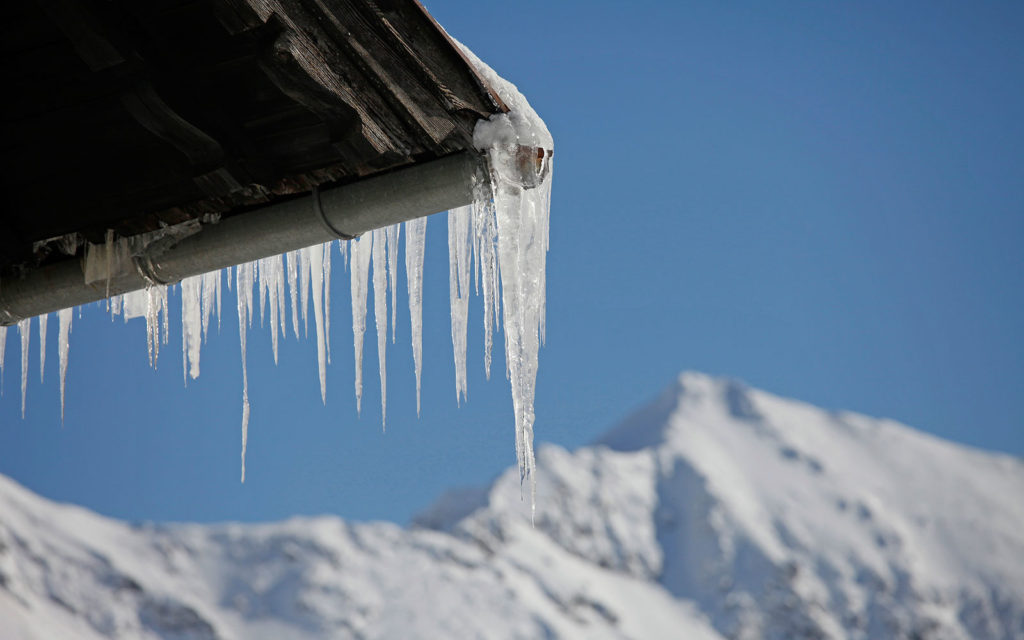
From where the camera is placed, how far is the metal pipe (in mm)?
2639

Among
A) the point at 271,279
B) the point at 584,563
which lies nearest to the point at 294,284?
the point at 271,279

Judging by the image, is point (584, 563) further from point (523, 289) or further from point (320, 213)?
point (320, 213)

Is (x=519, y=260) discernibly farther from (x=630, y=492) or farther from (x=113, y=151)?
(x=630, y=492)

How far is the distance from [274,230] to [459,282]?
53.3 inches

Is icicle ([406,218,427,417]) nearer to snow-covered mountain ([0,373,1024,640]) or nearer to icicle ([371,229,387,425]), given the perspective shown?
icicle ([371,229,387,425])

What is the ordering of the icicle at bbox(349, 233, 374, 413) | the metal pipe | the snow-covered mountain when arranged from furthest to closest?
the snow-covered mountain, the icicle at bbox(349, 233, 374, 413), the metal pipe

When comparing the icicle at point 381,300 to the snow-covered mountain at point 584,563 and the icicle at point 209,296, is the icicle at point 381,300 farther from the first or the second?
the snow-covered mountain at point 584,563

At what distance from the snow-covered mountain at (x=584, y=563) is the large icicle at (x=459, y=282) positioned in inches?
4566

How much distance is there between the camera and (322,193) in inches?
109

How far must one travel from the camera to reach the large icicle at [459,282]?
3.89 m

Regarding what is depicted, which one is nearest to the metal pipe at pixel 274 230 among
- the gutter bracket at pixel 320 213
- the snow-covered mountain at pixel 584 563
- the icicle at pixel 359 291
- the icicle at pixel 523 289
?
the gutter bracket at pixel 320 213

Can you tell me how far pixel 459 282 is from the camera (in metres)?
4.13

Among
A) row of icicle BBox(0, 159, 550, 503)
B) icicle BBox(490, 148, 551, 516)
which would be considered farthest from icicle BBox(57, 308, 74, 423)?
icicle BBox(490, 148, 551, 516)

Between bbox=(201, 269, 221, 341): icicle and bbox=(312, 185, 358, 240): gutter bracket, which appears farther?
bbox=(201, 269, 221, 341): icicle
